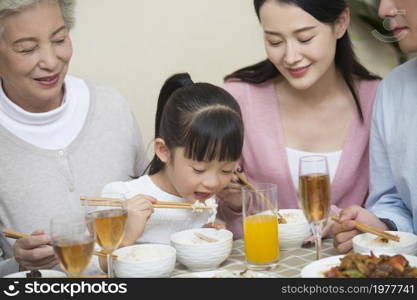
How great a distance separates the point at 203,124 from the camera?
1.87m

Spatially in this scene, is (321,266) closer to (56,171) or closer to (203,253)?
(203,253)

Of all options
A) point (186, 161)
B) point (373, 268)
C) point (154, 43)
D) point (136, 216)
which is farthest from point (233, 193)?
point (154, 43)

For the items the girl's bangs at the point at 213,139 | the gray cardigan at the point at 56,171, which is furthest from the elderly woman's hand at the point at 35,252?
the girl's bangs at the point at 213,139

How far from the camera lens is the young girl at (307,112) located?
6.83 feet

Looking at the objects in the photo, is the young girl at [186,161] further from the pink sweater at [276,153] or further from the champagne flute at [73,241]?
the champagne flute at [73,241]

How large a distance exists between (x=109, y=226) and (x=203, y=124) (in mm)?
608

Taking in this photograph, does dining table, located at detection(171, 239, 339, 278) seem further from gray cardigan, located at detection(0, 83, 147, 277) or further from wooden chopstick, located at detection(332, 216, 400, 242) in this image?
gray cardigan, located at detection(0, 83, 147, 277)

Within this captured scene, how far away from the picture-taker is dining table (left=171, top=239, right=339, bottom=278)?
1.44 m

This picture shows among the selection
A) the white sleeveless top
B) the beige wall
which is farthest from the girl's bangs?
the beige wall

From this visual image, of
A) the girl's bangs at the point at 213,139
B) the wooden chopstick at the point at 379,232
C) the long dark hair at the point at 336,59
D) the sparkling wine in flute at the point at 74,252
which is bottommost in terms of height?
the wooden chopstick at the point at 379,232

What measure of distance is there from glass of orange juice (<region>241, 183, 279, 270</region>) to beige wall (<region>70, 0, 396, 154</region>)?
1.87m

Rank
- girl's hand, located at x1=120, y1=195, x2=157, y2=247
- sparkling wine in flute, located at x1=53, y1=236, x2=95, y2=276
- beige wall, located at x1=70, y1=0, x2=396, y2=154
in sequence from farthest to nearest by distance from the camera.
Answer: beige wall, located at x1=70, y1=0, x2=396, y2=154
girl's hand, located at x1=120, y1=195, x2=157, y2=247
sparkling wine in flute, located at x1=53, y1=236, x2=95, y2=276

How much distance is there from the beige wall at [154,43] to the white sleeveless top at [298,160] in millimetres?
1265

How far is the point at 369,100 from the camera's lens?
2.27m
